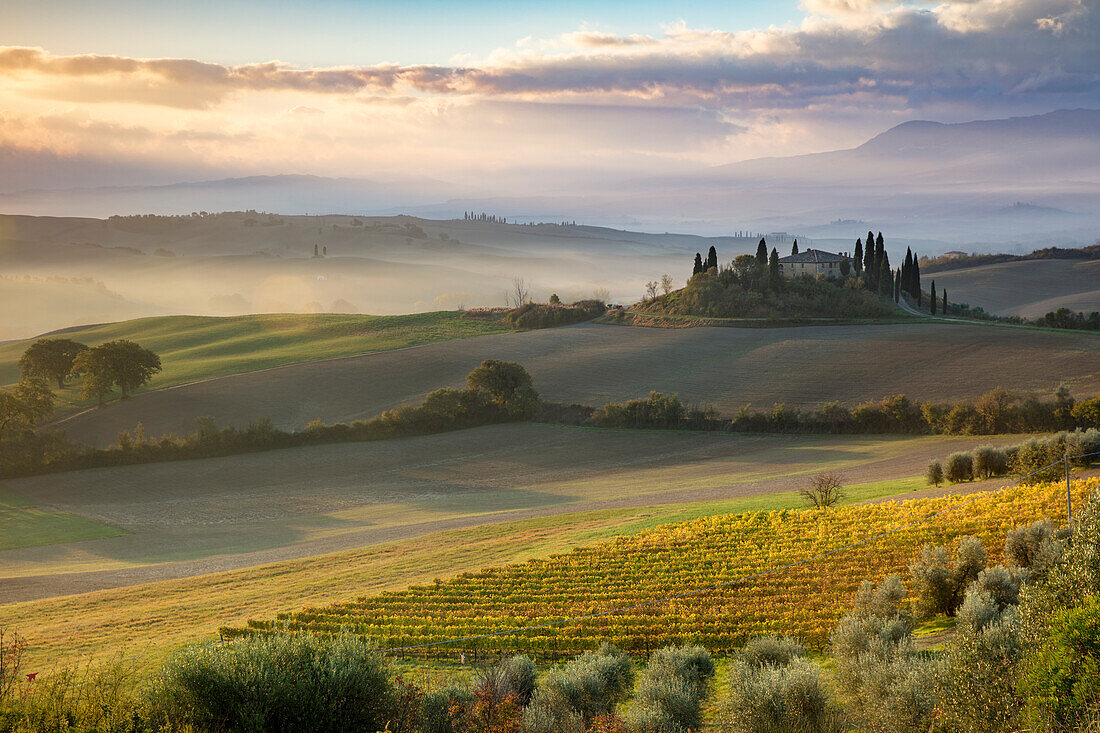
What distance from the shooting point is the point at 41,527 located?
46.0 m

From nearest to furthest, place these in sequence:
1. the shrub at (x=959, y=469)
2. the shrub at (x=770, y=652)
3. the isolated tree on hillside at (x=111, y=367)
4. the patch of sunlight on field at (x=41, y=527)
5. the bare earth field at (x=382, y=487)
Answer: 1. the shrub at (x=770, y=652)
2. the shrub at (x=959, y=469)
3. the bare earth field at (x=382, y=487)
4. the patch of sunlight on field at (x=41, y=527)
5. the isolated tree on hillside at (x=111, y=367)

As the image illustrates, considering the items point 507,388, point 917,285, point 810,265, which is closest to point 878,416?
point 507,388

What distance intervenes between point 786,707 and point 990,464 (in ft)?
102

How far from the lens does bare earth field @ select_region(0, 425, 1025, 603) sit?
3959 centimetres

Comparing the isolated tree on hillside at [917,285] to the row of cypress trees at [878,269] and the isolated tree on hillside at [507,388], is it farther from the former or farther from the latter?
the isolated tree on hillside at [507,388]

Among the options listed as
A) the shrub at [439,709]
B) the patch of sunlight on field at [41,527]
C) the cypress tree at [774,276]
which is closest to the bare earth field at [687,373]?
the cypress tree at [774,276]

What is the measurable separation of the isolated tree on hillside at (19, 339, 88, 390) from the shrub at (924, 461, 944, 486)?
7307 cm

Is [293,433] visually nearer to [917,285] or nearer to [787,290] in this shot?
[787,290]

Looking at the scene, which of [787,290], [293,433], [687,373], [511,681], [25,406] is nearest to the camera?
[511,681]

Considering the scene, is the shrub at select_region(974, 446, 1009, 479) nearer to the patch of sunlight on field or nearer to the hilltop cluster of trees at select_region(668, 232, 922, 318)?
the patch of sunlight on field

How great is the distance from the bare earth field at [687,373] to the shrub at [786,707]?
175 ft

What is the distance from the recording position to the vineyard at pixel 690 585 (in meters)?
21.4

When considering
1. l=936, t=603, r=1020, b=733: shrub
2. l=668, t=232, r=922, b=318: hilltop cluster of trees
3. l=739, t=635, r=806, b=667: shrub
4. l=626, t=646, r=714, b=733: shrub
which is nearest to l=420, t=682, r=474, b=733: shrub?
l=626, t=646, r=714, b=733: shrub

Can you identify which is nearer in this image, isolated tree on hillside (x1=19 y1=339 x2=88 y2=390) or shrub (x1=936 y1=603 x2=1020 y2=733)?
shrub (x1=936 y1=603 x2=1020 y2=733)
